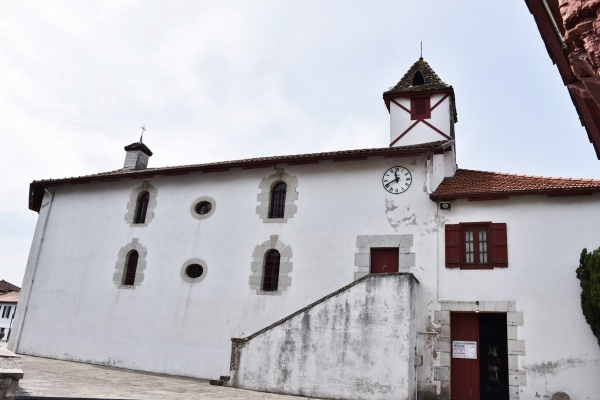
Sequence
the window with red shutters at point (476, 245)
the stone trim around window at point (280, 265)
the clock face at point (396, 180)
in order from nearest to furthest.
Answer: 1. the window with red shutters at point (476, 245)
2. the clock face at point (396, 180)
3. the stone trim around window at point (280, 265)

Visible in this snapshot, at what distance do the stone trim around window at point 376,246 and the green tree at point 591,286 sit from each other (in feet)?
12.6

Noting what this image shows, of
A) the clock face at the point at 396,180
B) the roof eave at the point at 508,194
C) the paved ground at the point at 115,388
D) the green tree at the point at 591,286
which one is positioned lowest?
the paved ground at the point at 115,388

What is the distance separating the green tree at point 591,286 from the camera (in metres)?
9.72

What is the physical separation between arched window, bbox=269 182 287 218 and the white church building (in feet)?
0.15

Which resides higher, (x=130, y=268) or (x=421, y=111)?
(x=421, y=111)

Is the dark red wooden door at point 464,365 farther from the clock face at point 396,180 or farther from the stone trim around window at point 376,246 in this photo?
the clock face at point 396,180

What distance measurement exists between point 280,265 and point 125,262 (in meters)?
5.88

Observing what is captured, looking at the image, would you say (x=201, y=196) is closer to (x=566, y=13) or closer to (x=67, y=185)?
(x=67, y=185)

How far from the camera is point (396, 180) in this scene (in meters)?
13.3

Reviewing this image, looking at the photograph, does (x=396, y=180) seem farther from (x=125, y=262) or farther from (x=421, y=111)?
(x=125, y=262)

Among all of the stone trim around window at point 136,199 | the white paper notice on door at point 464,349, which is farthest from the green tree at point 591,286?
the stone trim around window at point 136,199

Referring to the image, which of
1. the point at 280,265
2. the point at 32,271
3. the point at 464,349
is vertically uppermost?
the point at 280,265

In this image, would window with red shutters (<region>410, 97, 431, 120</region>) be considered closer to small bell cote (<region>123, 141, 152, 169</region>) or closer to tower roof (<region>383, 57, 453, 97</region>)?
tower roof (<region>383, 57, 453, 97</region>)

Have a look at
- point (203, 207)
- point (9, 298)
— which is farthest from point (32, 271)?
point (9, 298)
